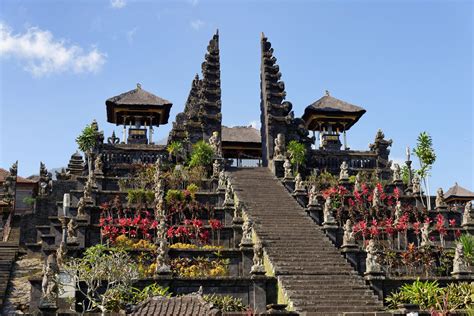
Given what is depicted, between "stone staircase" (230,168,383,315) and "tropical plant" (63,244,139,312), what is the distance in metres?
4.42

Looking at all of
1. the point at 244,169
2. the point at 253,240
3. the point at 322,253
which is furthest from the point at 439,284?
the point at 244,169

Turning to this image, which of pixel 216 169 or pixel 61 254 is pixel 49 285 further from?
pixel 216 169

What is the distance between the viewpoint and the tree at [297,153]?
30562 millimetres

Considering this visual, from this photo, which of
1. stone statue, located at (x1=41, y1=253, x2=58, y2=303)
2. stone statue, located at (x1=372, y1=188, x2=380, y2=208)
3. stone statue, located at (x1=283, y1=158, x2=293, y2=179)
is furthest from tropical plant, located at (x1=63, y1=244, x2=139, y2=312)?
stone statue, located at (x1=283, y1=158, x2=293, y2=179)

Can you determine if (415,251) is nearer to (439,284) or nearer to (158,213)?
(439,284)

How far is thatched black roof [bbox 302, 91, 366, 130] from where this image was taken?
36094 millimetres

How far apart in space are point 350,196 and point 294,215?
10.7 feet

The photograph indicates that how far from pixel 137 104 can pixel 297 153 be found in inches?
386

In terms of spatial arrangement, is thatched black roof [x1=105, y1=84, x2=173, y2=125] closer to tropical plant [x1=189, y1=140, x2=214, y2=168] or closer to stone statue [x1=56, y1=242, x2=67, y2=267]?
tropical plant [x1=189, y1=140, x2=214, y2=168]

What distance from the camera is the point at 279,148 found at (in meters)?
29.8

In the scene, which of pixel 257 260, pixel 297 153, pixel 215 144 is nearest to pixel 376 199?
pixel 297 153

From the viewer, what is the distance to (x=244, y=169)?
1173 inches

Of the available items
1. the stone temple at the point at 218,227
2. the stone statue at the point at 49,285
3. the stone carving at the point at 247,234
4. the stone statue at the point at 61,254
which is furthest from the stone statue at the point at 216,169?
the stone statue at the point at 49,285

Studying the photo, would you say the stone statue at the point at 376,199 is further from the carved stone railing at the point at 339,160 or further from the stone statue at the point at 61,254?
the stone statue at the point at 61,254
